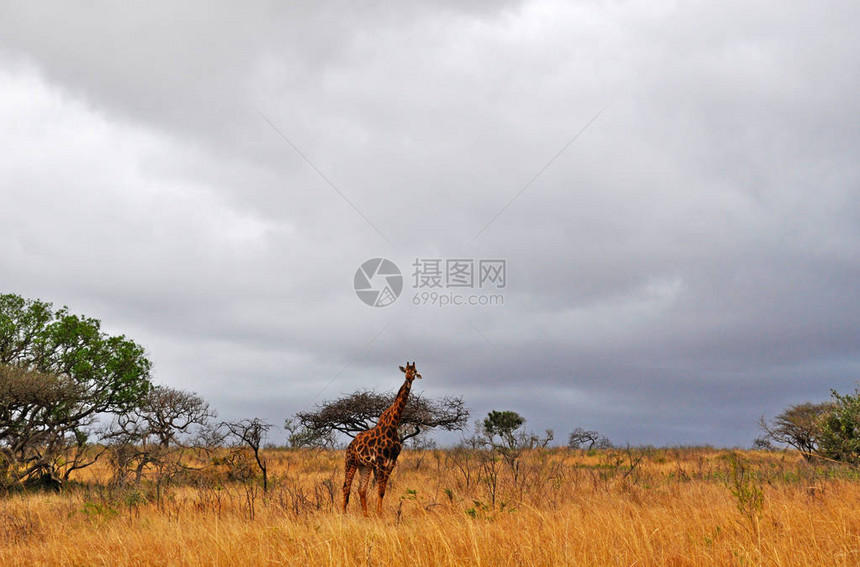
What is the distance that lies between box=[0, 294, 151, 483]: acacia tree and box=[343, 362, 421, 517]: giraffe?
1779 cm

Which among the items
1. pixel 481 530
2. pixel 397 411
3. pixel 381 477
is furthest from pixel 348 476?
pixel 481 530

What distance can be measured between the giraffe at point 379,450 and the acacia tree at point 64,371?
701 inches

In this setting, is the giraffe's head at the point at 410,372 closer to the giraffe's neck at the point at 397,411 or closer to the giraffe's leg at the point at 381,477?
the giraffe's neck at the point at 397,411

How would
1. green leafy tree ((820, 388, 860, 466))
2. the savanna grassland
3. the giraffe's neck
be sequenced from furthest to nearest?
1. green leafy tree ((820, 388, 860, 466))
2. the giraffe's neck
3. the savanna grassland

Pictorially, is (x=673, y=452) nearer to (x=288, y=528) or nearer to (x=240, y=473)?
(x=240, y=473)

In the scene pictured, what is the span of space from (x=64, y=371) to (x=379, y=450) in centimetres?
2628

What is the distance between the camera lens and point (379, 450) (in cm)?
1147

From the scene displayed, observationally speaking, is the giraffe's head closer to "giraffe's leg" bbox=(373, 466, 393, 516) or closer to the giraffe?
the giraffe

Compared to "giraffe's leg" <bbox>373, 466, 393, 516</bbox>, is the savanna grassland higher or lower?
lower

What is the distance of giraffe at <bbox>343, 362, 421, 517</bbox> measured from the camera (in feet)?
37.2

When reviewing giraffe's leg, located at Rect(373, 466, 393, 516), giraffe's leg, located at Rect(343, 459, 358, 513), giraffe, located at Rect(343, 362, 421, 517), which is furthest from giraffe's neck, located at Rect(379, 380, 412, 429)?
giraffe's leg, located at Rect(343, 459, 358, 513)

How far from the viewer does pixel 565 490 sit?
14.3 meters

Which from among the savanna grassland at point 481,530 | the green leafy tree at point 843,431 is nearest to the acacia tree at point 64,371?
the savanna grassland at point 481,530

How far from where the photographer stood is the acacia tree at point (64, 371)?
2411 cm
